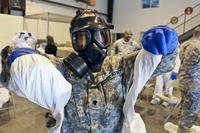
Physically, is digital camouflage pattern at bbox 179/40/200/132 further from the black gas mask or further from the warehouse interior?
the black gas mask

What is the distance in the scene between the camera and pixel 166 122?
10.8 ft

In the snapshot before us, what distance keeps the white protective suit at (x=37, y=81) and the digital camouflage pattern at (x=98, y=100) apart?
5.5 inches

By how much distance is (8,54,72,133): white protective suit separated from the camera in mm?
625

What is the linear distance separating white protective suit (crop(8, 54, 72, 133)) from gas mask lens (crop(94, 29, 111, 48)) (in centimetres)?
27

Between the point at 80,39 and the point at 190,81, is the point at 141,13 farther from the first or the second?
the point at 80,39

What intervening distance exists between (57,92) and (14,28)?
5013 millimetres

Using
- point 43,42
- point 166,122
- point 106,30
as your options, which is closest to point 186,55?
point 166,122

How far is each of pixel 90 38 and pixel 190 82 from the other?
1.89m

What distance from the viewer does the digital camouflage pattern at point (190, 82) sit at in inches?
91.2

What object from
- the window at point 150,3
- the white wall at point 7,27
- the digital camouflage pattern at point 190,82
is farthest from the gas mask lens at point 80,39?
the window at point 150,3

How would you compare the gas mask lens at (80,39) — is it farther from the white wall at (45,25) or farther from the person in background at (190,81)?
the white wall at (45,25)

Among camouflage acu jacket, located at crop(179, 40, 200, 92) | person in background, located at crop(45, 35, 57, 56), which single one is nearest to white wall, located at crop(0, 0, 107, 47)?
person in background, located at crop(45, 35, 57, 56)

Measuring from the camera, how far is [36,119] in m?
3.27

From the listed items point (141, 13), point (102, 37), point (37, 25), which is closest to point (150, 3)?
point (141, 13)
